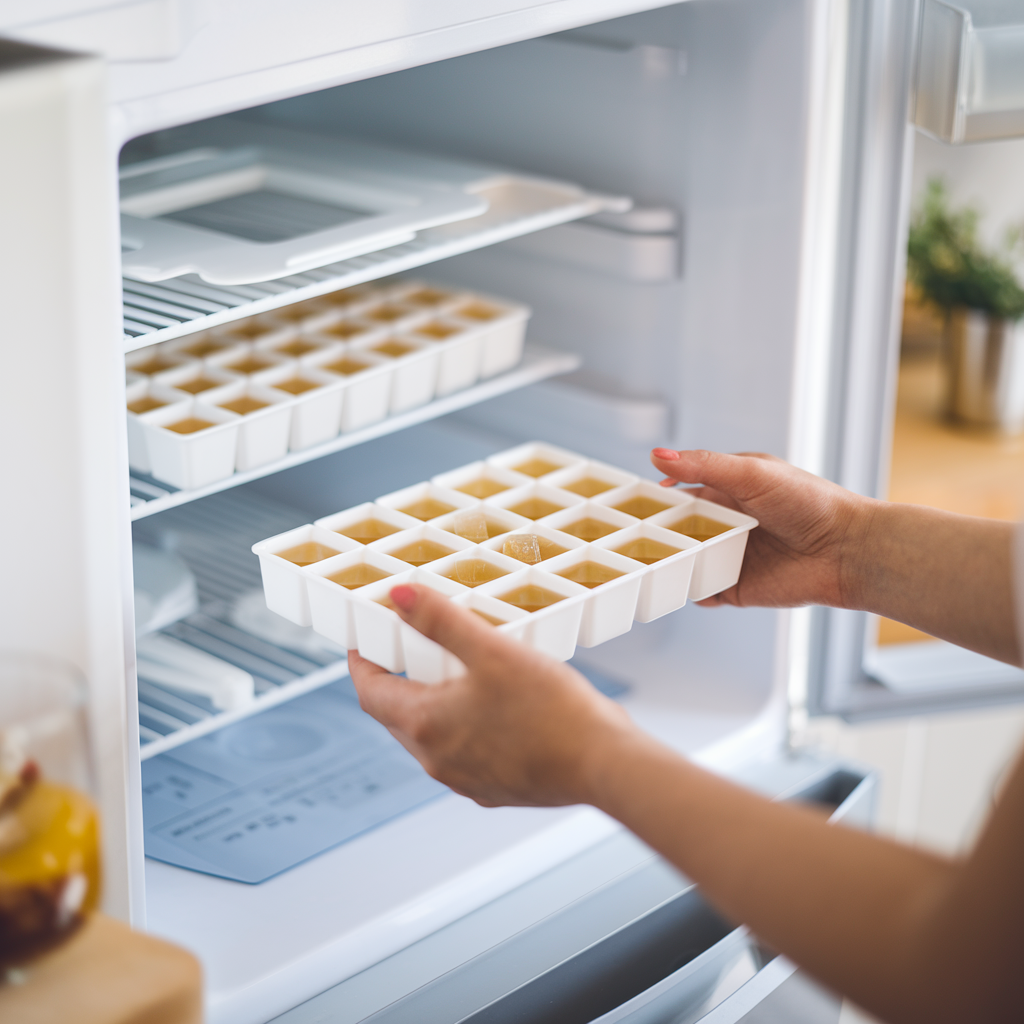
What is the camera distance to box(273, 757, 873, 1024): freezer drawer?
99 cm

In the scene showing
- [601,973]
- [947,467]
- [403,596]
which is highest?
[403,596]

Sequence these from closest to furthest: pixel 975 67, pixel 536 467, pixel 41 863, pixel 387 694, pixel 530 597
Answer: pixel 41 863, pixel 387 694, pixel 530 597, pixel 975 67, pixel 536 467

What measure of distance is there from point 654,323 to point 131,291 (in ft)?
1.79

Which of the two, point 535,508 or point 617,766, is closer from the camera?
point 617,766

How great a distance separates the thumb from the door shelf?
242 millimetres

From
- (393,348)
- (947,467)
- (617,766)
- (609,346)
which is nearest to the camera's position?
(617,766)

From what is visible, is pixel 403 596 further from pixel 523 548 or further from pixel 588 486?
pixel 588 486

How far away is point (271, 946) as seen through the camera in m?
1.02

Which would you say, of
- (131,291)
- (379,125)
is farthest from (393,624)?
(379,125)

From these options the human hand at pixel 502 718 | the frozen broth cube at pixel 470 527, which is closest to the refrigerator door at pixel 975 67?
the frozen broth cube at pixel 470 527

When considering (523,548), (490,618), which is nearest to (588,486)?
(523,548)

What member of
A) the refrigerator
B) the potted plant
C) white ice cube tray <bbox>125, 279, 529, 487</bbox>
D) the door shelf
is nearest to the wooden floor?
the potted plant

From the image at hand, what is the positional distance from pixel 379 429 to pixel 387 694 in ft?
1.22

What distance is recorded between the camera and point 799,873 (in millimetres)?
654
